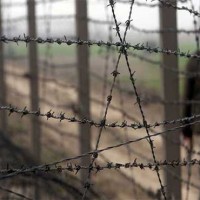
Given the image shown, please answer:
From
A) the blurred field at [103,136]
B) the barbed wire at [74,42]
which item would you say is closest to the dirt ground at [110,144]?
the blurred field at [103,136]

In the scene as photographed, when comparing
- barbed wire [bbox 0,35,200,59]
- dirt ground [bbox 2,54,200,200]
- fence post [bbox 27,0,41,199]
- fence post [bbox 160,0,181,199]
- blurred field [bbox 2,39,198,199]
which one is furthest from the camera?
dirt ground [bbox 2,54,200,200]

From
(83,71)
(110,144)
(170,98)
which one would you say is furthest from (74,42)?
(110,144)

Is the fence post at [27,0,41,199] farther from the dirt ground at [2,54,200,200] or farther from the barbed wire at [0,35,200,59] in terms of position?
the barbed wire at [0,35,200,59]

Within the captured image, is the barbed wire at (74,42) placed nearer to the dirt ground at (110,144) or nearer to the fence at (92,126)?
the fence at (92,126)

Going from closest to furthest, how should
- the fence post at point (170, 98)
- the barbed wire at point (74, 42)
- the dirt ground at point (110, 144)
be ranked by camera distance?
the barbed wire at point (74, 42) < the fence post at point (170, 98) < the dirt ground at point (110, 144)

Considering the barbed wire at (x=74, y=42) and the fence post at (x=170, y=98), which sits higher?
the fence post at (x=170, y=98)

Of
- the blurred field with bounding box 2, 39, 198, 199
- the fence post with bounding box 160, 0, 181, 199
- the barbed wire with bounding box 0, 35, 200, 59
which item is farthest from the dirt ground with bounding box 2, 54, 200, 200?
the barbed wire with bounding box 0, 35, 200, 59

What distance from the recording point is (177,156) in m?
4.31

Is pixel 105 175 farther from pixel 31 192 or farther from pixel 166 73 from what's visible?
pixel 166 73

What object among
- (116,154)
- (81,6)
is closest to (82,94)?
(81,6)

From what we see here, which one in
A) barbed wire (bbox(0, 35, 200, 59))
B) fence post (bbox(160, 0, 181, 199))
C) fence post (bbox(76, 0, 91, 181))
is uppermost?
fence post (bbox(76, 0, 91, 181))

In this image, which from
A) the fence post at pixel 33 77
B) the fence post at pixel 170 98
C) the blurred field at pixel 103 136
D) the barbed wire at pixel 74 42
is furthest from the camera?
the fence post at pixel 33 77

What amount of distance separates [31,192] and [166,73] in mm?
1337

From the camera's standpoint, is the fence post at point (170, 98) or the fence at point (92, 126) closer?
the fence at point (92, 126)
